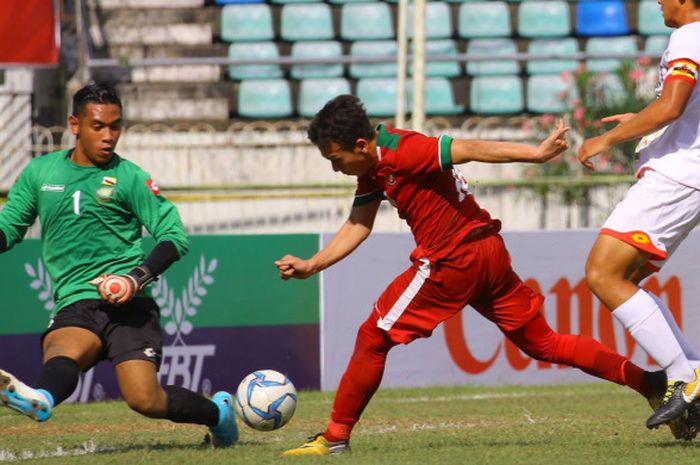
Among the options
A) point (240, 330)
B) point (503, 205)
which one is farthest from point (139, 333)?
point (503, 205)

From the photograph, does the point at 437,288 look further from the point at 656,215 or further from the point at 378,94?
the point at 378,94

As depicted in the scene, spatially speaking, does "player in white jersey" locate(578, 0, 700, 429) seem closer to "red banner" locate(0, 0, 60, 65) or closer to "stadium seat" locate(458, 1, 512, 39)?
"red banner" locate(0, 0, 60, 65)

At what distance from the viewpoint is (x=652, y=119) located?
6066 millimetres

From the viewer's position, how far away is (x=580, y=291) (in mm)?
11578

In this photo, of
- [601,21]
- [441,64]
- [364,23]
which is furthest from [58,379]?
[601,21]

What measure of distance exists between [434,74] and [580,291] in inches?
254

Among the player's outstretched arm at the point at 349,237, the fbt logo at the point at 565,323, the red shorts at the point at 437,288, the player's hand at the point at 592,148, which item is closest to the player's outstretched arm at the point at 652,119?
the player's hand at the point at 592,148

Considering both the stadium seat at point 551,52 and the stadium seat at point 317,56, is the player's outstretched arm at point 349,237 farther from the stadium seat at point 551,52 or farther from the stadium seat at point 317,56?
the stadium seat at point 551,52

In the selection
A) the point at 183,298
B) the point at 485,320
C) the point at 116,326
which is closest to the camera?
the point at 116,326

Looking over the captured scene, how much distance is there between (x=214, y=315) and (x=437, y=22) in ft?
26.8

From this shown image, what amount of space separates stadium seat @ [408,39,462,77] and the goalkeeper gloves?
11236 mm

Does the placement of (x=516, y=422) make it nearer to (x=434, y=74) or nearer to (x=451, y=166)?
(x=451, y=166)

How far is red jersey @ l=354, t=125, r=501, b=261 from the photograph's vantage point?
6258mm

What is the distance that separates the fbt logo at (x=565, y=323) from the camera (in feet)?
37.2
